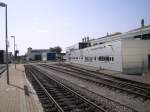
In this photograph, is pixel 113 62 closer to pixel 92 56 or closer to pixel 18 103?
pixel 92 56

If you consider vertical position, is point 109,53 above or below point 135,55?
above

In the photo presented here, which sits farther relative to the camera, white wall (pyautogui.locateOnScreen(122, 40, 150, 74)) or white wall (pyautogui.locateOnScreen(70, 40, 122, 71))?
white wall (pyautogui.locateOnScreen(70, 40, 122, 71))

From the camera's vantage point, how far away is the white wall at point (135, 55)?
107 feet

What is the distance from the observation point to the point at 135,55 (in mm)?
33156

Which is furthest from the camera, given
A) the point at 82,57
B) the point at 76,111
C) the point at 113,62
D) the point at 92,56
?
the point at 82,57

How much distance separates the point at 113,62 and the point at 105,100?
2255 cm

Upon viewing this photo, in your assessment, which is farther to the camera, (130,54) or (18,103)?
(130,54)

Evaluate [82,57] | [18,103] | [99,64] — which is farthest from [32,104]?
[82,57]

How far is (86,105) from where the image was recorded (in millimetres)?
11883

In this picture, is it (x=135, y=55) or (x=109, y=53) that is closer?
(x=135, y=55)

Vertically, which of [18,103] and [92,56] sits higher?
[92,56]

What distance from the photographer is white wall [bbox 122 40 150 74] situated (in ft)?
107

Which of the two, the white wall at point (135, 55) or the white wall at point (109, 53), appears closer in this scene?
the white wall at point (135, 55)

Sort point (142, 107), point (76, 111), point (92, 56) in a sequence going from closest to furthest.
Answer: point (76, 111) < point (142, 107) < point (92, 56)
